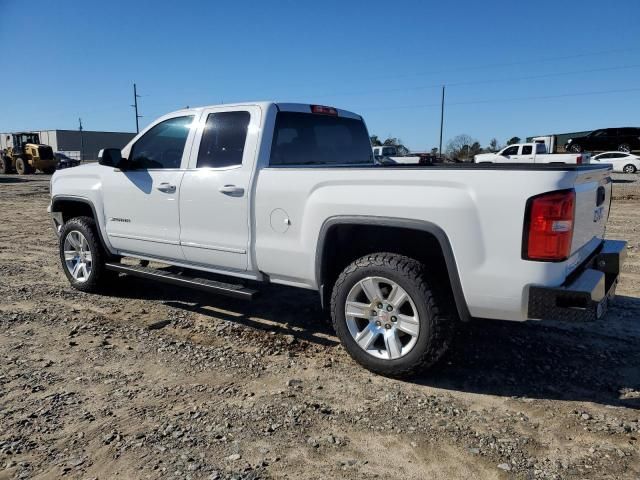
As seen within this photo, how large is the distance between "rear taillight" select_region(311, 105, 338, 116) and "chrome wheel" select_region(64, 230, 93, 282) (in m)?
2.97

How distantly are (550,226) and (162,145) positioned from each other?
3675 mm

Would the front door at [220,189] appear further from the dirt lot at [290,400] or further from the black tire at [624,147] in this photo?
the black tire at [624,147]

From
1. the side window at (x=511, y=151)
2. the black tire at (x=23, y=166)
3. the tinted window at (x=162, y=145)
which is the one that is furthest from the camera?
the black tire at (x=23, y=166)

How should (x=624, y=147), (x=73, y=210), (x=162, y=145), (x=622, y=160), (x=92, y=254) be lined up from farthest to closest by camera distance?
(x=624, y=147)
(x=622, y=160)
(x=73, y=210)
(x=92, y=254)
(x=162, y=145)

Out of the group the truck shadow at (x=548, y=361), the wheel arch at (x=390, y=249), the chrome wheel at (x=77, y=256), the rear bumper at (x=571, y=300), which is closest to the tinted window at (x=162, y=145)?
the chrome wheel at (x=77, y=256)

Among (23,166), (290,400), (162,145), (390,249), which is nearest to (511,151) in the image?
(162,145)

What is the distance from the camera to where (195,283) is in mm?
4621

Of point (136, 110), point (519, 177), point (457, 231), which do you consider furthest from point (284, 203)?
point (136, 110)

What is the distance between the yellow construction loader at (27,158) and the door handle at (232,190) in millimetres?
34420

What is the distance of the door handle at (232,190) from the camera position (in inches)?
166

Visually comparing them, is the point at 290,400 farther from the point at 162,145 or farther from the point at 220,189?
the point at 162,145

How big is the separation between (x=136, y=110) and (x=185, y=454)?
56953 millimetres

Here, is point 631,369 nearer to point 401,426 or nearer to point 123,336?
point 401,426

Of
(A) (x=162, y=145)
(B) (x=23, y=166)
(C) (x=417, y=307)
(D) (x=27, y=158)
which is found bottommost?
(C) (x=417, y=307)
